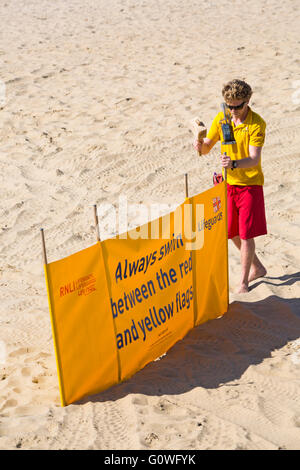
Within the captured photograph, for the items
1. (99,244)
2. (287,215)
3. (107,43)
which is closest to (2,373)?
(99,244)

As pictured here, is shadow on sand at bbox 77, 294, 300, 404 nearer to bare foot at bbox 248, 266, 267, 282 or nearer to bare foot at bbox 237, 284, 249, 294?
bare foot at bbox 237, 284, 249, 294

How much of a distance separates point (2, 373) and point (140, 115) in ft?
18.9

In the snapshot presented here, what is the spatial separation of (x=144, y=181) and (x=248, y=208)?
2819 millimetres

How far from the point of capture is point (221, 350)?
15.4ft

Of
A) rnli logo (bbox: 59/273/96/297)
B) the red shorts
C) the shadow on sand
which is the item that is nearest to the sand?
the shadow on sand

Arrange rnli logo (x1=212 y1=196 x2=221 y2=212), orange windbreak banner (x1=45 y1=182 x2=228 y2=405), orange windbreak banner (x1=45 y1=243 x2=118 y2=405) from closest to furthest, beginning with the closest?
1. orange windbreak banner (x1=45 y1=243 x2=118 y2=405)
2. orange windbreak banner (x1=45 y1=182 x2=228 y2=405)
3. rnli logo (x1=212 y1=196 x2=221 y2=212)

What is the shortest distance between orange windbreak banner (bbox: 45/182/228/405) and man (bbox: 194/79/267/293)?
1.22ft

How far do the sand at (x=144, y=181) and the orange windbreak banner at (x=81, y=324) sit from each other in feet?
0.51

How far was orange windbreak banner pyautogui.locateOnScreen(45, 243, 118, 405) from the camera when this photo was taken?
375 cm

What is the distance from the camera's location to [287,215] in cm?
689

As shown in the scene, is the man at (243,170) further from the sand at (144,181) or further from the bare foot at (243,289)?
the sand at (144,181)

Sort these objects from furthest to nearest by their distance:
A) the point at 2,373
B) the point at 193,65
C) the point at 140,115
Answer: the point at 193,65 < the point at 140,115 < the point at 2,373
